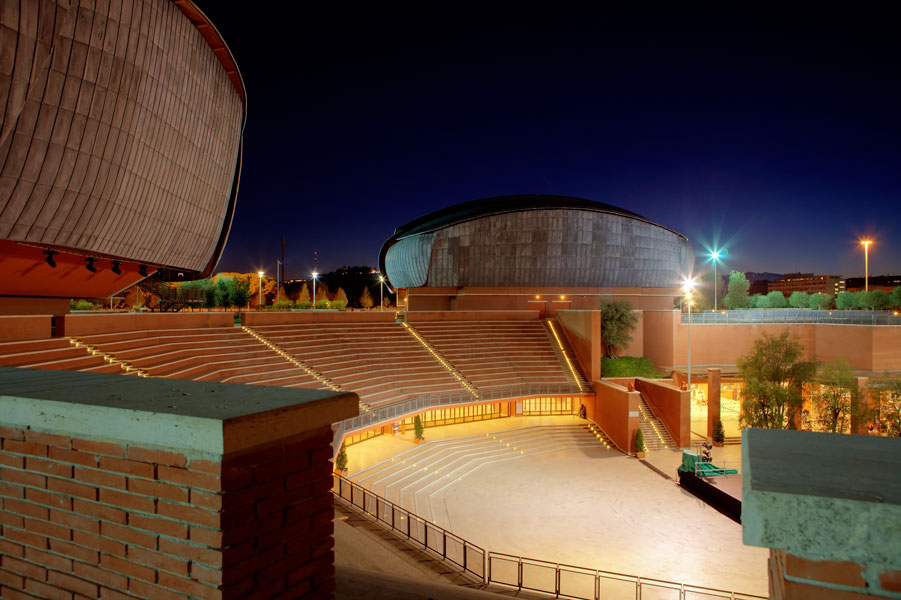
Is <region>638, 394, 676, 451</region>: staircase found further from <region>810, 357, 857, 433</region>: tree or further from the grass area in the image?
<region>810, 357, 857, 433</region>: tree

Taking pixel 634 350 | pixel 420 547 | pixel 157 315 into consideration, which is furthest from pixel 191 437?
pixel 634 350

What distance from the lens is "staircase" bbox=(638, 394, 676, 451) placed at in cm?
3128

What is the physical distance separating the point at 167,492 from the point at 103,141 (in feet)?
73.5

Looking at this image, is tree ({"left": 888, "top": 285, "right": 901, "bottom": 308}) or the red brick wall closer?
the red brick wall

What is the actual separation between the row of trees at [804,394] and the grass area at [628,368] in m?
7.55

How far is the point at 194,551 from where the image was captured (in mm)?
2994

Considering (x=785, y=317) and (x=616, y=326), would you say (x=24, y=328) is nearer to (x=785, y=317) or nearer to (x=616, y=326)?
(x=616, y=326)

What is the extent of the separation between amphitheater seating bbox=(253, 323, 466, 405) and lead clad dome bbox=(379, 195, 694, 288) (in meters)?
18.2

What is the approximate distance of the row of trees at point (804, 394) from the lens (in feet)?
96.6

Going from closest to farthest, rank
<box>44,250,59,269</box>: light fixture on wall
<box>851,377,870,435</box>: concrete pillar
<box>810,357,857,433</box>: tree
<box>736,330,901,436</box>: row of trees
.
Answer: <box>44,250,59,269</box>: light fixture on wall, <box>736,330,901,436</box>: row of trees, <box>851,377,870,435</box>: concrete pillar, <box>810,357,857,433</box>: tree

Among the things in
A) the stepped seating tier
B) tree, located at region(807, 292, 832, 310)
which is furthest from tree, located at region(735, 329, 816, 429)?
tree, located at region(807, 292, 832, 310)

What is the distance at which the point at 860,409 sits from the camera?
98.2ft

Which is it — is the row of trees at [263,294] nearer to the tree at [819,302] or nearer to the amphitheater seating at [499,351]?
the amphitheater seating at [499,351]

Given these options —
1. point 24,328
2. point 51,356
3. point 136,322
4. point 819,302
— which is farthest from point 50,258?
point 819,302
